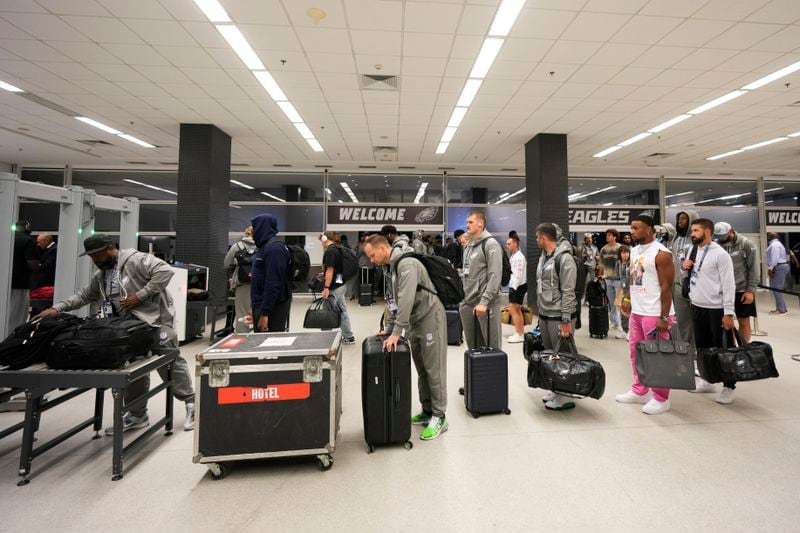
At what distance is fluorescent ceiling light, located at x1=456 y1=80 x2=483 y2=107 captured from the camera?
5.30 m

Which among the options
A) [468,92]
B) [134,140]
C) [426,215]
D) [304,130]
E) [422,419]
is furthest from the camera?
[426,215]

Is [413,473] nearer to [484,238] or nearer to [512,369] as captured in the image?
[484,238]

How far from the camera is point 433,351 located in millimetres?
2422

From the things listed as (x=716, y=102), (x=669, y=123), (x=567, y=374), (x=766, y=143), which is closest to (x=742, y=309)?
(x=567, y=374)

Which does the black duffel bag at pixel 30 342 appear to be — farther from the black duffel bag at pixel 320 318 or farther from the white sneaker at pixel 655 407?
the white sneaker at pixel 655 407

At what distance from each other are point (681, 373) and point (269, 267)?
326cm

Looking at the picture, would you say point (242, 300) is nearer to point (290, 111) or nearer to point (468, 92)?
point (290, 111)

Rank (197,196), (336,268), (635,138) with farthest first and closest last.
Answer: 1. (635,138)
2. (197,196)
3. (336,268)

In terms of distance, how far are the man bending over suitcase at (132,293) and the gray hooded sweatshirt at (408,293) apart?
154 cm

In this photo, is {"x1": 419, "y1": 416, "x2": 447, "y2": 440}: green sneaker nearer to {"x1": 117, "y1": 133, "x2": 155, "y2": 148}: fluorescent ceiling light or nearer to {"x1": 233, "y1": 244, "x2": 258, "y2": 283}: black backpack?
{"x1": 233, "y1": 244, "x2": 258, "y2": 283}: black backpack

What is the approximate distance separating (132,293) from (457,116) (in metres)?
5.99

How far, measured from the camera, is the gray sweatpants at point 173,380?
2.50 meters

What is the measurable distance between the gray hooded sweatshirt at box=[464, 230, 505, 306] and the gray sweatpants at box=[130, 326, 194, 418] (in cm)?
231

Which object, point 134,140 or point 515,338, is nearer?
point 515,338
